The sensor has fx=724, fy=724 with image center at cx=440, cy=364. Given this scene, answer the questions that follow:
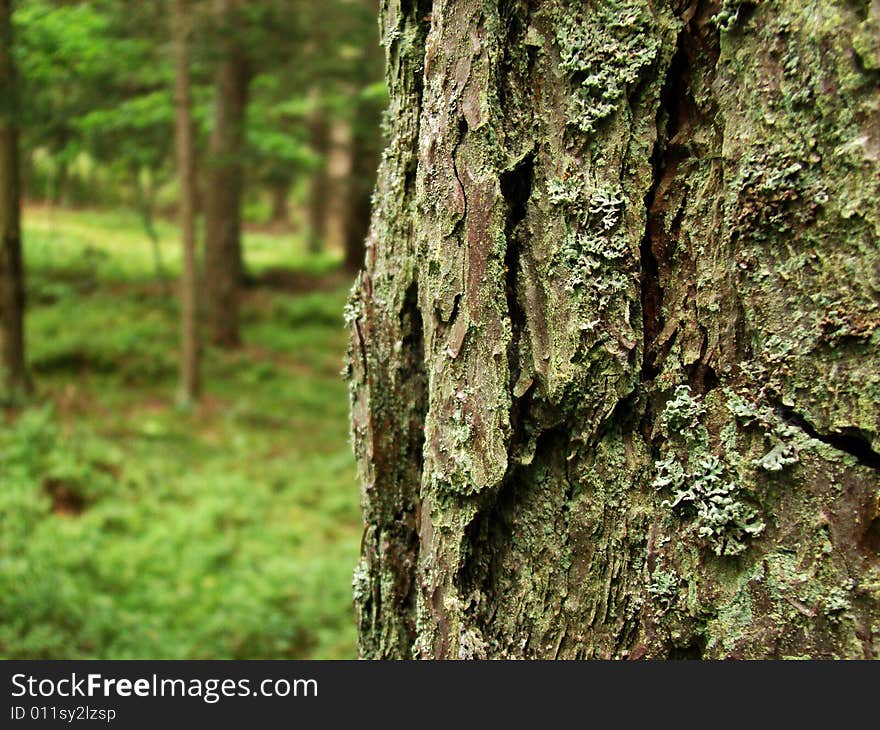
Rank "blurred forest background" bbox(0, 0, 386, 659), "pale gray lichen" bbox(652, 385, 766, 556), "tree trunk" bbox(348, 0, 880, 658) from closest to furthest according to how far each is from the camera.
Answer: "tree trunk" bbox(348, 0, 880, 658) → "pale gray lichen" bbox(652, 385, 766, 556) → "blurred forest background" bbox(0, 0, 386, 659)

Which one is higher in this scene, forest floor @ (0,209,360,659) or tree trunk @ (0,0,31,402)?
tree trunk @ (0,0,31,402)

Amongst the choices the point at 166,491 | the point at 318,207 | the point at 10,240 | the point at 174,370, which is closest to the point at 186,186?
the point at 10,240

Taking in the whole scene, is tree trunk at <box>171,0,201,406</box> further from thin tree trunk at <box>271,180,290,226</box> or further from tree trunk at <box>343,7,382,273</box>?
thin tree trunk at <box>271,180,290,226</box>

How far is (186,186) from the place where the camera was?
9609 mm

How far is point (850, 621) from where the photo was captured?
4.24 feet

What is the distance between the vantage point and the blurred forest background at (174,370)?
18.6ft

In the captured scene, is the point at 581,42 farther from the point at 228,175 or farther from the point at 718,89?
the point at 228,175

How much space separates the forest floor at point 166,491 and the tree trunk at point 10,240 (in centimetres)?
54

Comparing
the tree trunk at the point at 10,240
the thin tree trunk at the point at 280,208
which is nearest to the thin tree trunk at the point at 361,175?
the tree trunk at the point at 10,240

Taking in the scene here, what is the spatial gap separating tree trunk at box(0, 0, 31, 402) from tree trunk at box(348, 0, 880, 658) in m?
8.54

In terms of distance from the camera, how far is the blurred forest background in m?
5.67

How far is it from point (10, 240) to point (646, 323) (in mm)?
9395

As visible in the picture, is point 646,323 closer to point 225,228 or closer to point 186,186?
point 186,186

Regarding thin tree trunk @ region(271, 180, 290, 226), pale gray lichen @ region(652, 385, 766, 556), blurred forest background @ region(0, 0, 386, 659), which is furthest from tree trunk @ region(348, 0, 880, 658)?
thin tree trunk @ region(271, 180, 290, 226)
